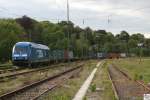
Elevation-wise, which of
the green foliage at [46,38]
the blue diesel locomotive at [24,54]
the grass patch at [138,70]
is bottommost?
the grass patch at [138,70]

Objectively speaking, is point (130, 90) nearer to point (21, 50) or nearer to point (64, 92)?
point (64, 92)

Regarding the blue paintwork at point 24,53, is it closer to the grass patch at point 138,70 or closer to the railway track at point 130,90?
the grass patch at point 138,70

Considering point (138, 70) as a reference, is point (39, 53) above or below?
above

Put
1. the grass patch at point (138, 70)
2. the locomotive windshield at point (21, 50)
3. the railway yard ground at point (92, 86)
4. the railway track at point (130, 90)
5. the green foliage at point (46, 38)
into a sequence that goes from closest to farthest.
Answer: the railway track at point (130, 90)
the railway yard ground at point (92, 86)
the grass patch at point (138, 70)
the locomotive windshield at point (21, 50)
the green foliage at point (46, 38)

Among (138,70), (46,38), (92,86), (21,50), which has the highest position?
(46,38)

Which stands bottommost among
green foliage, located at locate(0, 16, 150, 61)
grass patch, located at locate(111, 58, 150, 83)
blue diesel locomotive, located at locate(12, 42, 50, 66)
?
grass patch, located at locate(111, 58, 150, 83)

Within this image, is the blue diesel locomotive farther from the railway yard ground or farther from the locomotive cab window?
the railway yard ground

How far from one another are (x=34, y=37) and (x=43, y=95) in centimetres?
10806

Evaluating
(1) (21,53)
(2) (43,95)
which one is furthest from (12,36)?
(2) (43,95)

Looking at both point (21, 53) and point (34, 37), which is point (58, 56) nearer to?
point (21, 53)

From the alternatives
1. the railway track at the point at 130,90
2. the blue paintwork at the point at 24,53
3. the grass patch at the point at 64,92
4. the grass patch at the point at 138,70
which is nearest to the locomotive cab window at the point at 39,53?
the blue paintwork at the point at 24,53

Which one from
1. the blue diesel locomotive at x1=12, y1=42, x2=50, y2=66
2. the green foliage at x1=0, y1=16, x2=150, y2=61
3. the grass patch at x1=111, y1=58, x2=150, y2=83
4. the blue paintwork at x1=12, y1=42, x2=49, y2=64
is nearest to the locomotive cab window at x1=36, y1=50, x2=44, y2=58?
the blue paintwork at x1=12, y1=42, x2=49, y2=64

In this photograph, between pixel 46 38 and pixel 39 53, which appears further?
pixel 46 38

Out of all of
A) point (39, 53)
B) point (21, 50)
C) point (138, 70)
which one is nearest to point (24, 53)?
point (21, 50)
